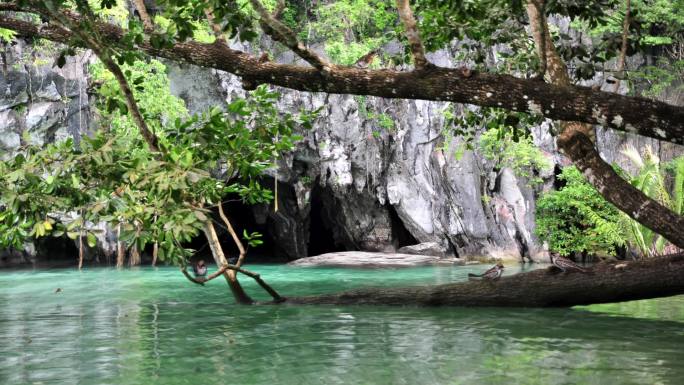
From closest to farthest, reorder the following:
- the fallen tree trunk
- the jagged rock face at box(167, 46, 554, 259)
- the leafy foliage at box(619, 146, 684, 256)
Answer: the fallen tree trunk → the leafy foliage at box(619, 146, 684, 256) → the jagged rock face at box(167, 46, 554, 259)

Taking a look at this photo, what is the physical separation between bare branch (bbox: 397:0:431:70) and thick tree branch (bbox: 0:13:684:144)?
0.25 ft

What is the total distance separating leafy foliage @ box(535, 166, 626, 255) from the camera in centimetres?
1873

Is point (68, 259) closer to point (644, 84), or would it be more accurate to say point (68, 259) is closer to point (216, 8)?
point (644, 84)

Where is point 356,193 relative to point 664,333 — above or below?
above

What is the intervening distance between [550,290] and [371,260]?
12194 millimetres

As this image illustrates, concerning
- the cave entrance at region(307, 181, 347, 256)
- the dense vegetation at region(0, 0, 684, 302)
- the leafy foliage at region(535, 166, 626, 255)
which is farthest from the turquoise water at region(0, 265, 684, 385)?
the cave entrance at region(307, 181, 347, 256)

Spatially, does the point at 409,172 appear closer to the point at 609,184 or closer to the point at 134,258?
the point at 134,258

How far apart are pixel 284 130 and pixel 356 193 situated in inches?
690

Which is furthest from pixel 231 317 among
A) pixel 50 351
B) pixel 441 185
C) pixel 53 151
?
pixel 441 185

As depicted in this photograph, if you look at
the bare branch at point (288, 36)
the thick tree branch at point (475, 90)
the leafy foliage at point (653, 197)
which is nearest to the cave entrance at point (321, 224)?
the leafy foliage at point (653, 197)

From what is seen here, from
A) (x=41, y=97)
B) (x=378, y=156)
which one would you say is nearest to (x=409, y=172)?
(x=378, y=156)

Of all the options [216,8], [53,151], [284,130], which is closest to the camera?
[216,8]

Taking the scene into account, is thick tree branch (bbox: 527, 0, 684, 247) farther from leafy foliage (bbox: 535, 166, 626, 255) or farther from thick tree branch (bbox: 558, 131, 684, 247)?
leafy foliage (bbox: 535, 166, 626, 255)

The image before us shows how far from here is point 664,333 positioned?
648 centimetres
